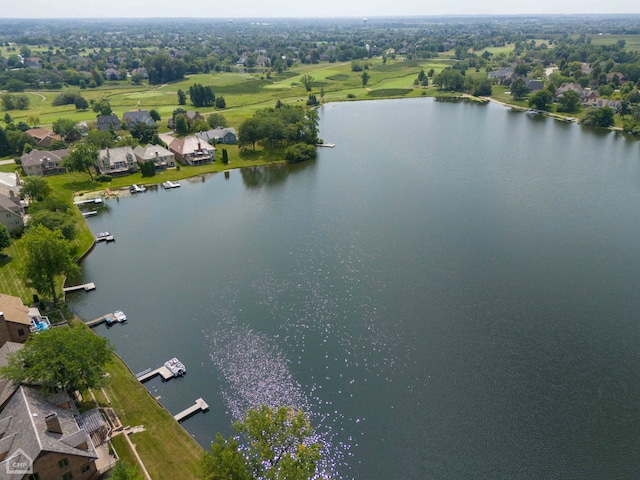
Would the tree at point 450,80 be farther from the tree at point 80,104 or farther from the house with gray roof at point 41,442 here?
the house with gray roof at point 41,442

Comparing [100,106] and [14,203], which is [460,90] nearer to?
[100,106]

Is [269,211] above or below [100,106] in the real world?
below

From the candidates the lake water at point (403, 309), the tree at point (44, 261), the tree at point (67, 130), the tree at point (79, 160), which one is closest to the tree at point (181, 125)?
the tree at point (67, 130)

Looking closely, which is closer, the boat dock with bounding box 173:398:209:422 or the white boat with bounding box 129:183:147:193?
the boat dock with bounding box 173:398:209:422

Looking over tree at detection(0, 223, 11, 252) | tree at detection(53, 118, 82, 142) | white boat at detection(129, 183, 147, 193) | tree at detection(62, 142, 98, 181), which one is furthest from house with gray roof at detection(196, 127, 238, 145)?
tree at detection(0, 223, 11, 252)

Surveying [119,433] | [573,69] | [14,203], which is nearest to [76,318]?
[119,433]

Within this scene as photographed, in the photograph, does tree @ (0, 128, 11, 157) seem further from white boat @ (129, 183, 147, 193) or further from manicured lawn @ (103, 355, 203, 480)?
manicured lawn @ (103, 355, 203, 480)
